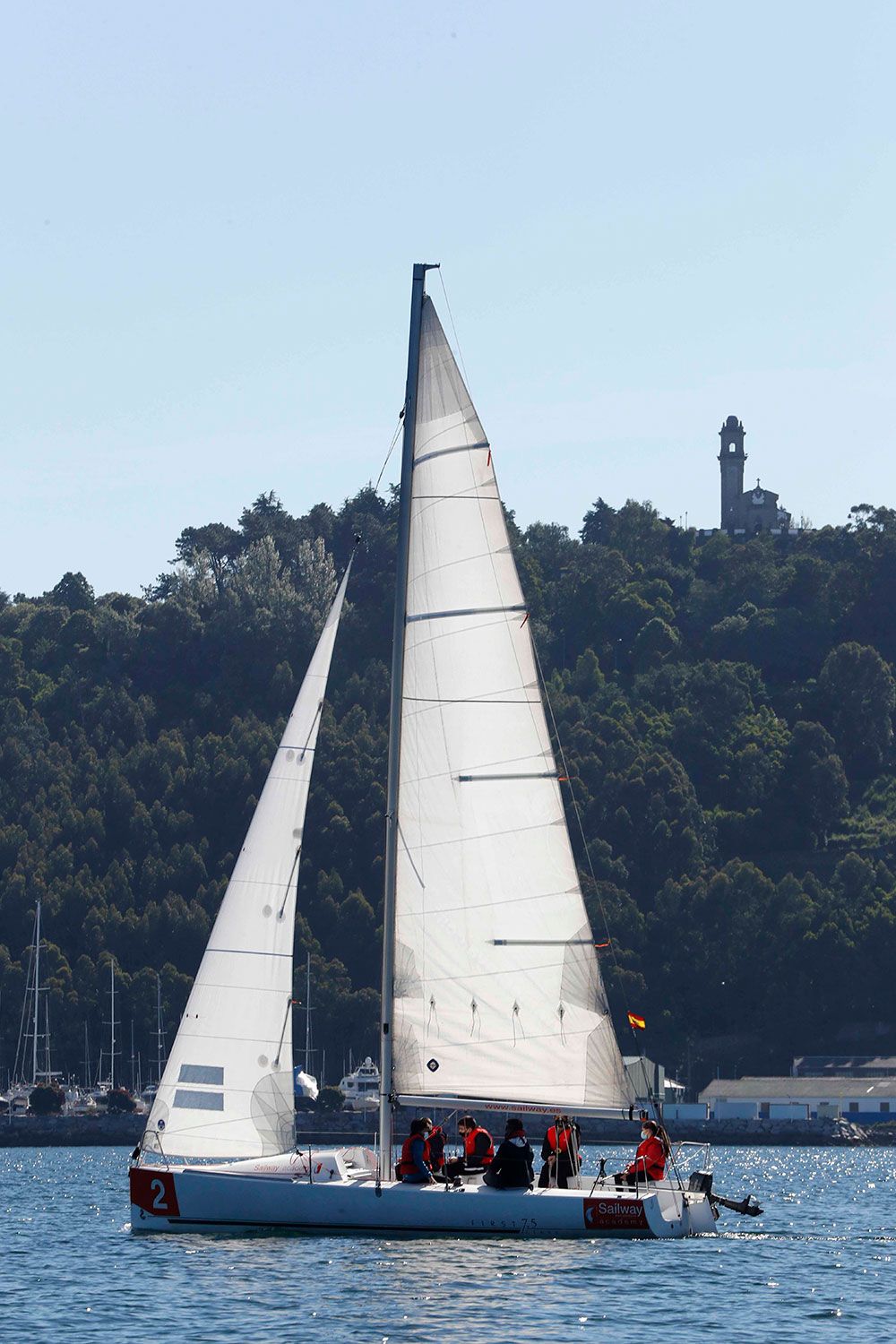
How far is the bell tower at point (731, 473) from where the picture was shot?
7579 inches

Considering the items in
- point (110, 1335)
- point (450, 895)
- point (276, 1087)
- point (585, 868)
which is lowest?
point (110, 1335)

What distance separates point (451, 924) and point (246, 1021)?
3.10 metres

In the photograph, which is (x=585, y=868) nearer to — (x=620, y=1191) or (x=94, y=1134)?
(x=94, y=1134)

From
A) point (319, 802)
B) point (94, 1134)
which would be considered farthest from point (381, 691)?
point (94, 1134)

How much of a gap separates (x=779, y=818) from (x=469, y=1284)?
11918 cm

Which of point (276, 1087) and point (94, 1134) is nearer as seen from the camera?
point (276, 1087)

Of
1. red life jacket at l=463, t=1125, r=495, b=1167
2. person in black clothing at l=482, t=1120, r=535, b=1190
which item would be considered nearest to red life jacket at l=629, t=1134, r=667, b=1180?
person in black clothing at l=482, t=1120, r=535, b=1190

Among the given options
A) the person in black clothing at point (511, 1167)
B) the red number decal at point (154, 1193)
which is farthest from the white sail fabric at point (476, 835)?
the red number decal at point (154, 1193)

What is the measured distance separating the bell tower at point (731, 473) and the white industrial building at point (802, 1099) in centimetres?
8620

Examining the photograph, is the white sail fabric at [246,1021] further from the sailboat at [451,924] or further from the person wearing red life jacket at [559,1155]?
the person wearing red life jacket at [559,1155]

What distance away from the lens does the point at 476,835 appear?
30.7 meters

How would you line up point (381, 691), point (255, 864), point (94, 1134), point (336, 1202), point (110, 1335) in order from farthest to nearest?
point (381, 691)
point (94, 1134)
point (255, 864)
point (336, 1202)
point (110, 1335)

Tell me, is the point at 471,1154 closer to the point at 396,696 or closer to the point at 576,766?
the point at 396,696

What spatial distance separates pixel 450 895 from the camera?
30.6m
